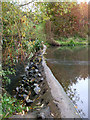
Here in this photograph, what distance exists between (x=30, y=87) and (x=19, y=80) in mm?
529

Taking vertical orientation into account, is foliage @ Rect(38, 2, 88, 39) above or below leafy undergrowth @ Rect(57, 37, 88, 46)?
above

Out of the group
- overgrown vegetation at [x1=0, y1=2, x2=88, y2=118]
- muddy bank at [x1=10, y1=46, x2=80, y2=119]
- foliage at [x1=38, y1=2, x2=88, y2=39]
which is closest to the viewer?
muddy bank at [x1=10, y1=46, x2=80, y2=119]

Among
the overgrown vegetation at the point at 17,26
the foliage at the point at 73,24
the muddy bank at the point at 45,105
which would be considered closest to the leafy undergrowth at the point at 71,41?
the foliage at the point at 73,24

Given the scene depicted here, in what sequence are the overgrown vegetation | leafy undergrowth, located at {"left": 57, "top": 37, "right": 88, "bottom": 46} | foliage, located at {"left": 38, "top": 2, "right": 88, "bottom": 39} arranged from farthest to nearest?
foliage, located at {"left": 38, "top": 2, "right": 88, "bottom": 39} < leafy undergrowth, located at {"left": 57, "top": 37, "right": 88, "bottom": 46} < the overgrown vegetation

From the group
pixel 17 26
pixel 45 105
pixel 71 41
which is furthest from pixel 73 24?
pixel 45 105

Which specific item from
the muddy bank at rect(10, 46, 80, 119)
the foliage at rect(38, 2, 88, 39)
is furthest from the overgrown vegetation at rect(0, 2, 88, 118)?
the foliage at rect(38, 2, 88, 39)

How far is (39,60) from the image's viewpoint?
3.89 meters

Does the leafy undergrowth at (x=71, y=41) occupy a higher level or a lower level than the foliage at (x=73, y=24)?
lower

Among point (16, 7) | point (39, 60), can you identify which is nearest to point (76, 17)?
point (39, 60)

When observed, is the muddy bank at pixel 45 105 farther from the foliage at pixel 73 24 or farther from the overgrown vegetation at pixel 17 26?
the foliage at pixel 73 24

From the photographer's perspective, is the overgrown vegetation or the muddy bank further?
the overgrown vegetation

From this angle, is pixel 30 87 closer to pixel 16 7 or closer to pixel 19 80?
pixel 19 80

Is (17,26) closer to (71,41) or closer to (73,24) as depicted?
(71,41)

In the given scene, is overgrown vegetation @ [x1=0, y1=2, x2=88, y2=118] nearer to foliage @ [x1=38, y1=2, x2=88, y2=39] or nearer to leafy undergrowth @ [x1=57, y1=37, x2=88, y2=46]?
leafy undergrowth @ [x1=57, y1=37, x2=88, y2=46]
